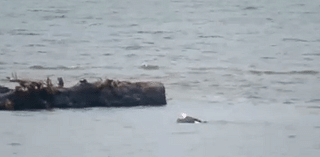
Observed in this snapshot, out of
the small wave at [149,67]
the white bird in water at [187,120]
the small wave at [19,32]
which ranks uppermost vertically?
the white bird in water at [187,120]

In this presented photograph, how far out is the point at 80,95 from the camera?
22.8ft

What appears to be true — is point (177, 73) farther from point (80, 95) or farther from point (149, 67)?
point (80, 95)

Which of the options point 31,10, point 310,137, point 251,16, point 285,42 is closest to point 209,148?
point 310,137

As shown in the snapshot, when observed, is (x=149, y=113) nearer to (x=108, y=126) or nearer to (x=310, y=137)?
(x=108, y=126)

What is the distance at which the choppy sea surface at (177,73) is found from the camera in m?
5.49

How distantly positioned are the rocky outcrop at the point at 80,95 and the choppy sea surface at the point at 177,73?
15 cm

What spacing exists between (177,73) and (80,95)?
292 centimetres

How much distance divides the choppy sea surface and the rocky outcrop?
0.49ft

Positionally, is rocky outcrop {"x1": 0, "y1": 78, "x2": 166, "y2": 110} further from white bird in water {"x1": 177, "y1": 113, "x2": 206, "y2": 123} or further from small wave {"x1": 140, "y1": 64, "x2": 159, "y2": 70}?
small wave {"x1": 140, "y1": 64, "x2": 159, "y2": 70}

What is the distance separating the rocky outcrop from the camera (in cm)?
679

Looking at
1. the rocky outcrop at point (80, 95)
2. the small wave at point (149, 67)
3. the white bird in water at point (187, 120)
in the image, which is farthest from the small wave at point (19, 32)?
the white bird in water at point (187, 120)

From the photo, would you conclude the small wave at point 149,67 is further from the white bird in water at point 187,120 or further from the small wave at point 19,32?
the small wave at point 19,32

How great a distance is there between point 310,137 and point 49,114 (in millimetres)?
2145

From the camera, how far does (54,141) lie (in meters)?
5.49
